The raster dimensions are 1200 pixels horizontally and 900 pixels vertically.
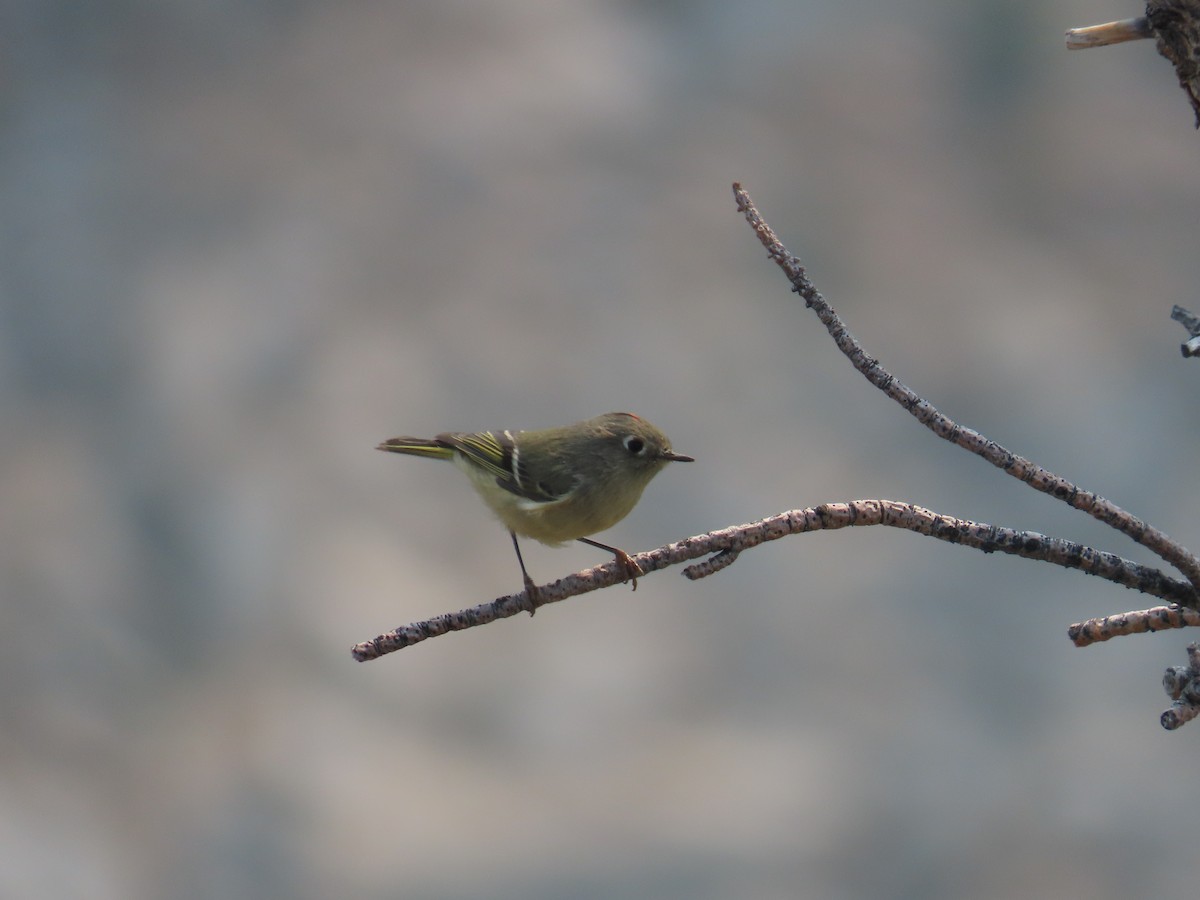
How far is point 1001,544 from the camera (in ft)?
4.51

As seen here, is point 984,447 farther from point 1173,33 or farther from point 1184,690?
point 1173,33

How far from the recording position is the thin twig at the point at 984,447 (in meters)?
1.27

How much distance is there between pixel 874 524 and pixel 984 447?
19 cm

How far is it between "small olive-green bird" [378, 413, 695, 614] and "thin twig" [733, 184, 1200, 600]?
113 cm

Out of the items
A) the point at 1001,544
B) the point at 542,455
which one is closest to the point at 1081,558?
the point at 1001,544

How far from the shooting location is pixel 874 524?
148cm

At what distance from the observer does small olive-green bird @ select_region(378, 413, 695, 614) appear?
267 centimetres

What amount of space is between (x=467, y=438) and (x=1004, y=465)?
1.98 m

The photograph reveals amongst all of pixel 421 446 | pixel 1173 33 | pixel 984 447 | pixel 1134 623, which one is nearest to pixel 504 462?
pixel 421 446

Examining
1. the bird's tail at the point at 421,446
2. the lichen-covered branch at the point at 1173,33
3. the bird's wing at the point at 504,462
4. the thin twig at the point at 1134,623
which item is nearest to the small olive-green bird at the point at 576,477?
the bird's wing at the point at 504,462

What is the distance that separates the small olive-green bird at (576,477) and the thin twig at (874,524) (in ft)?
3.19

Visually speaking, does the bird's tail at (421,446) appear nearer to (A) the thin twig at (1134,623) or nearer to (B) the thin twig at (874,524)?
(B) the thin twig at (874,524)

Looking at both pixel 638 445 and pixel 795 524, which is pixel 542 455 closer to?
pixel 638 445

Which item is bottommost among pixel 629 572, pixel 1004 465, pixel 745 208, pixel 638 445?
pixel 1004 465
